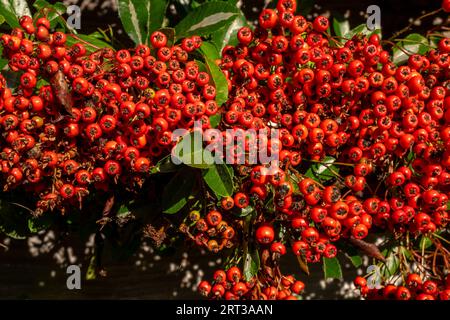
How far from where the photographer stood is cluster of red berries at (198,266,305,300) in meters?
1.31

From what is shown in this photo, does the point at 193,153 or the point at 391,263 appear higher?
the point at 193,153

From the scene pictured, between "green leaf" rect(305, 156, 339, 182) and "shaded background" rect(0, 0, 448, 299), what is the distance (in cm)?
98

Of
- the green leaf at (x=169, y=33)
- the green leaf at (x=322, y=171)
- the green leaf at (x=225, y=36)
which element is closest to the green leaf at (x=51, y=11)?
the green leaf at (x=169, y=33)

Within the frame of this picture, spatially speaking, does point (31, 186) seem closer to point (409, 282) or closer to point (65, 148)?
point (65, 148)

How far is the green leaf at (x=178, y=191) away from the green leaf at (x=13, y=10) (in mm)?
683

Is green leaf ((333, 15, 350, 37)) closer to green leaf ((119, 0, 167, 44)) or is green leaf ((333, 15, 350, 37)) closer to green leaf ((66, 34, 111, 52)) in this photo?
green leaf ((119, 0, 167, 44))

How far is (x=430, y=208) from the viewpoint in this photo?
1284 mm

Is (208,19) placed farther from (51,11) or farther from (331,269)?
(331,269)

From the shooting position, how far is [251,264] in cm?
134

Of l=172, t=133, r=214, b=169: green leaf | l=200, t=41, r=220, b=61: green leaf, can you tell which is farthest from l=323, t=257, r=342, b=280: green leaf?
l=200, t=41, r=220, b=61: green leaf

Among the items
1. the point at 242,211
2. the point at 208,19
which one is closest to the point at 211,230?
the point at 242,211

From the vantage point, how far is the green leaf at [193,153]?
105cm

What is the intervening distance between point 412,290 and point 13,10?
1.55 metres
